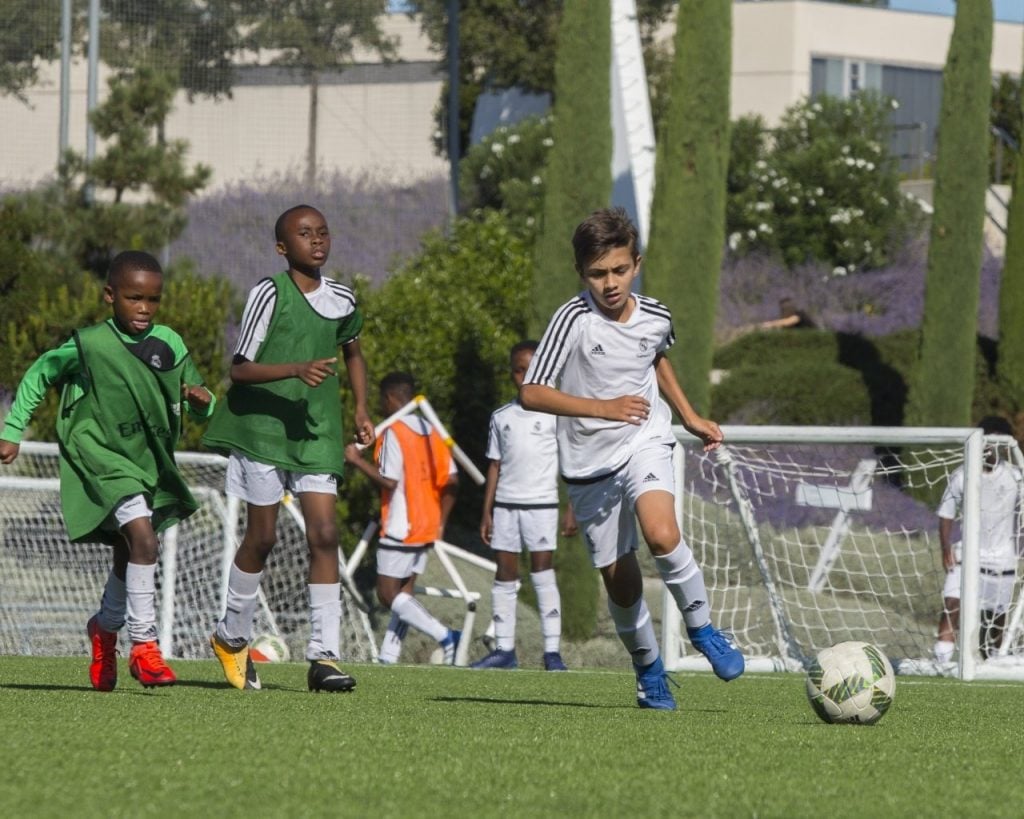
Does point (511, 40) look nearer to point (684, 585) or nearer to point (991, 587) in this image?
point (991, 587)

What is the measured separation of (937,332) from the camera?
21641mm

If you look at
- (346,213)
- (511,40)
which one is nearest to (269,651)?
(346,213)

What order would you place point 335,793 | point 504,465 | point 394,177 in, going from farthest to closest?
1. point 394,177
2. point 504,465
3. point 335,793

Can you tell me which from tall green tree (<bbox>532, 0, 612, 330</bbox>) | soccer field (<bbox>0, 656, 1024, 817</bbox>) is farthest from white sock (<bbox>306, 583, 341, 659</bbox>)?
tall green tree (<bbox>532, 0, 612, 330</bbox>)

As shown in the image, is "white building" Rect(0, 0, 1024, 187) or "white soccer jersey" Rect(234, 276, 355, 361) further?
"white building" Rect(0, 0, 1024, 187)

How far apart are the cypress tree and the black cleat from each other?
664 inches

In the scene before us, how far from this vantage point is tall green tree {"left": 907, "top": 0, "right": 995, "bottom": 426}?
21562 millimetres

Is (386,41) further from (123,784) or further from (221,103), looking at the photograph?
(123,784)

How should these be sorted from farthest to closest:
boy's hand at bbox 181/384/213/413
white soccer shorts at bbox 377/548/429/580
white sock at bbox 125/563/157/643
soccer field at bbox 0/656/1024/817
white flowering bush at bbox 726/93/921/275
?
1. white flowering bush at bbox 726/93/921/275
2. white soccer shorts at bbox 377/548/429/580
3. boy's hand at bbox 181/384/213/413
4. white sock at bbox 125/563/157/643
5. soccer field at bbox 0/656/1024/817

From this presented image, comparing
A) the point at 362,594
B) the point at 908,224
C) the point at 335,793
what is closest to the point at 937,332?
the point at 362,594

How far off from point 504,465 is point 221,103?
1331cm

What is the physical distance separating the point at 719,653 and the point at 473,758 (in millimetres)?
1903

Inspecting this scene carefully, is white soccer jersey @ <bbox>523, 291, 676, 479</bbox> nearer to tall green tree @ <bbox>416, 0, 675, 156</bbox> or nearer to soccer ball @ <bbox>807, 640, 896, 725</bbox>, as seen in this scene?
soccer ball @ <bbox>807, 640, 896, 725</bbox>

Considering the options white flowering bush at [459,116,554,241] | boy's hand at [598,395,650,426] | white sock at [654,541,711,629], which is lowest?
white sock at [654,541,711,629]
